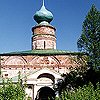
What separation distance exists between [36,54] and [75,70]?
198 inches

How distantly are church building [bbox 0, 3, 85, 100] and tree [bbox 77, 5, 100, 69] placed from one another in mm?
2415

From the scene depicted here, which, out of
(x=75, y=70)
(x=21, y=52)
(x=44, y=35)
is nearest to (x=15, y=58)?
(x=21, y=52)

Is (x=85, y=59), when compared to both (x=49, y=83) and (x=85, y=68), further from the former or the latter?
(x=49, y=83)

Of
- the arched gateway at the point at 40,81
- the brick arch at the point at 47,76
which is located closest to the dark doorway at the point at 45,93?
the arched gateway at the point at 40,81

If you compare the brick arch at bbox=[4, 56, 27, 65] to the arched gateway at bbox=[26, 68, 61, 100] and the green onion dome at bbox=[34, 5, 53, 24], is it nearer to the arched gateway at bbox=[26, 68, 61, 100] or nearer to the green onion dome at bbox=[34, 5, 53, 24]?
the arched gateway at bbox=[26, 68, 61, 100]

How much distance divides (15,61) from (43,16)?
17.7ft

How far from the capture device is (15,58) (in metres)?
27.7

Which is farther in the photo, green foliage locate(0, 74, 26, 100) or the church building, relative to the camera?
the church building

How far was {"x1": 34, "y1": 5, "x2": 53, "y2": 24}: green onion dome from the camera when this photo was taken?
30.2 m

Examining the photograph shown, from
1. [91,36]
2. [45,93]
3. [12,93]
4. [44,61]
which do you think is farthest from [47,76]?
[12,93]

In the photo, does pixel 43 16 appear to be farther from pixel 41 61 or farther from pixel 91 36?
pixel 91 36

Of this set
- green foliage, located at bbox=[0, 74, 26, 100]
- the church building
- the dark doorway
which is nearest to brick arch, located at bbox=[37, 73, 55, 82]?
the church building

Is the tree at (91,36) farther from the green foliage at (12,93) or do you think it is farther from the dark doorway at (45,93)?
the green foliage at (12,93)

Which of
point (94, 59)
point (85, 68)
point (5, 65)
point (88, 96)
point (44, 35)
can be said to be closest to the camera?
point (88, 96)
